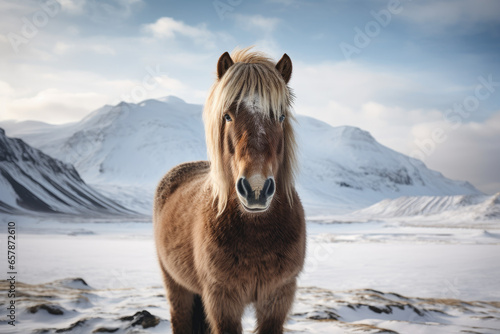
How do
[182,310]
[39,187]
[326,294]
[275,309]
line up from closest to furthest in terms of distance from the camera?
[275,309], [182,310], [326,294], [39,187]

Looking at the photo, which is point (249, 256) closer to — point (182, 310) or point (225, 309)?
point (225, 309)

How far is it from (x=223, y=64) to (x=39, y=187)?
215 feet

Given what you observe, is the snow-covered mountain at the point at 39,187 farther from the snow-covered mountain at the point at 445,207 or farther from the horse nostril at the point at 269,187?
the snow-covered mountain at the point at 445,207

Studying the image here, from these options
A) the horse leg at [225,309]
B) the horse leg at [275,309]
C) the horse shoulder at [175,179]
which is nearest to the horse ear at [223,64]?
the horse shoulder at [175,179]

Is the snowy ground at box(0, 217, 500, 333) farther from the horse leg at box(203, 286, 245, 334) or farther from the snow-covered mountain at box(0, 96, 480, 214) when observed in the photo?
the snow-covered mountain at box(0, 96, 480, 214)

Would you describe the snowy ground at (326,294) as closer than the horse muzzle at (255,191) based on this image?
No

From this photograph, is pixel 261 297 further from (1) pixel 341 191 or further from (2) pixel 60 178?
(1) pixel 341 191

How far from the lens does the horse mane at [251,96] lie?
9.44 feet

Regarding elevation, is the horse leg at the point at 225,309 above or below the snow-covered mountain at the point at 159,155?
below

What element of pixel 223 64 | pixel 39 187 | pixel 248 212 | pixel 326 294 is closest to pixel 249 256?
pixel 248 212

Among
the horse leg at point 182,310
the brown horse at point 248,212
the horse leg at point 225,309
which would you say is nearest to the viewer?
the brown horse at point 248,212

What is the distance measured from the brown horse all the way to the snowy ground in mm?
→ 777

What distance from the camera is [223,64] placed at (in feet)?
10.4

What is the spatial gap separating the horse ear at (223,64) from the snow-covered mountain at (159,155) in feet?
378
